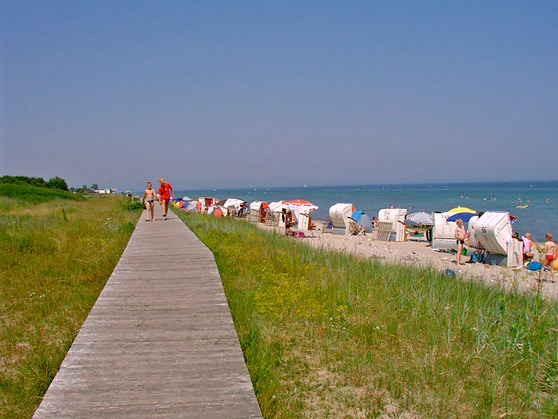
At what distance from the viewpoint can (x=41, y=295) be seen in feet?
20.7

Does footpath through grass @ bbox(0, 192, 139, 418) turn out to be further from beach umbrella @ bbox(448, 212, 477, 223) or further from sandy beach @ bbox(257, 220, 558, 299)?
beach umbrella @ bbox(448, 212, 477, 223)

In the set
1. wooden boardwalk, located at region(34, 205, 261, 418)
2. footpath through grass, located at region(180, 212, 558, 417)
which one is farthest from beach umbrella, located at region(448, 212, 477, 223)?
wooden boardwalk, located at region(34, 205, 261, 418)

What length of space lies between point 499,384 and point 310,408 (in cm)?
159

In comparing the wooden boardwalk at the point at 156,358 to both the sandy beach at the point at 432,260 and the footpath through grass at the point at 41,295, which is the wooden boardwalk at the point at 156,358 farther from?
the sandy beach at the point at 432,260

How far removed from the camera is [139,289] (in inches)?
→ 218

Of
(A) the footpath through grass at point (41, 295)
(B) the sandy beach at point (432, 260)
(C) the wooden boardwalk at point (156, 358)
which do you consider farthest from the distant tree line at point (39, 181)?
(C) the wooden boardwalk at point (156, 358)

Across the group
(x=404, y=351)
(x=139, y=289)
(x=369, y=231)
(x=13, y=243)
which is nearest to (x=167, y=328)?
(x=139, y=289)

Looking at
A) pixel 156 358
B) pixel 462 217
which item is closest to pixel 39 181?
pixel 462 217

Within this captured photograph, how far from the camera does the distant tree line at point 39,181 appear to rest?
55.8 m

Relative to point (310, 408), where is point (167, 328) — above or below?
above

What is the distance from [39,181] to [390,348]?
67.8 metres

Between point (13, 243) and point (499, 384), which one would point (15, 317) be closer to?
point (13, 243)

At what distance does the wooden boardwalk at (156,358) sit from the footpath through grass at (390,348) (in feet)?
1.01

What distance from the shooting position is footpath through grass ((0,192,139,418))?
3.88 m
